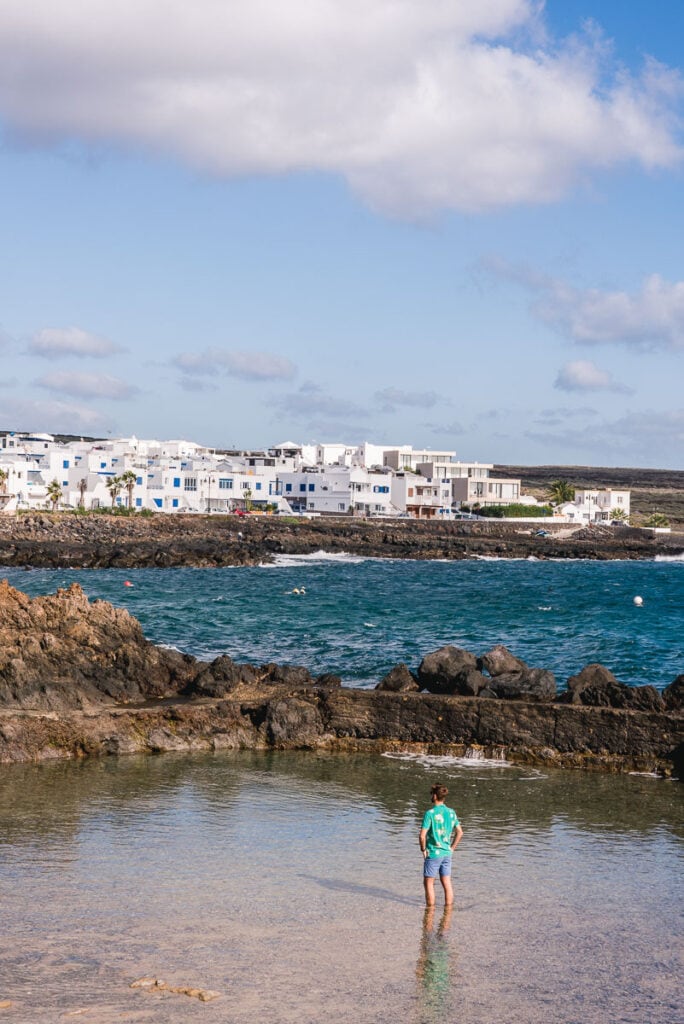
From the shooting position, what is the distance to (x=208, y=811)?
16047 mm

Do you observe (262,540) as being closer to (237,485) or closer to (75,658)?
(237,485)

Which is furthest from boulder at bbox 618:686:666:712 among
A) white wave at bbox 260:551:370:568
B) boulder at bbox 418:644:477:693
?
white wave at bbox 260:551:370:568

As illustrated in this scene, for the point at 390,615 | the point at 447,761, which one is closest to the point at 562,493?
the point at 390,615

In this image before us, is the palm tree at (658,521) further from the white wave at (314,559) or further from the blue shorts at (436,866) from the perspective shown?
the blue shorts at (436,866)

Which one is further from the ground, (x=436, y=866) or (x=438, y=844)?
(x=438, y=844)

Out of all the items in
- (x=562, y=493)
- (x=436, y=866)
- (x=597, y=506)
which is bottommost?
(x=436, y=866)

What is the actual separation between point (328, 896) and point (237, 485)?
375 feet

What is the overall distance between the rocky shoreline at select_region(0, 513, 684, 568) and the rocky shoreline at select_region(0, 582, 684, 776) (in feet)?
171

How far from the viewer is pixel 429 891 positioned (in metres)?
11.9

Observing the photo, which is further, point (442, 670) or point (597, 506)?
point (597, 506)

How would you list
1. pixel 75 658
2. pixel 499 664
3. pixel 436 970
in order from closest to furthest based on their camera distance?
1. pixel 436 970
2. pixel 75 658
3. pixel 499 664

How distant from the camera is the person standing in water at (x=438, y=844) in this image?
39.0 ft

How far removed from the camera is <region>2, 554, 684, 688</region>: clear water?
31.0 metres

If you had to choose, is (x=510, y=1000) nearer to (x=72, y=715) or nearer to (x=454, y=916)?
(x=454, y=916)
